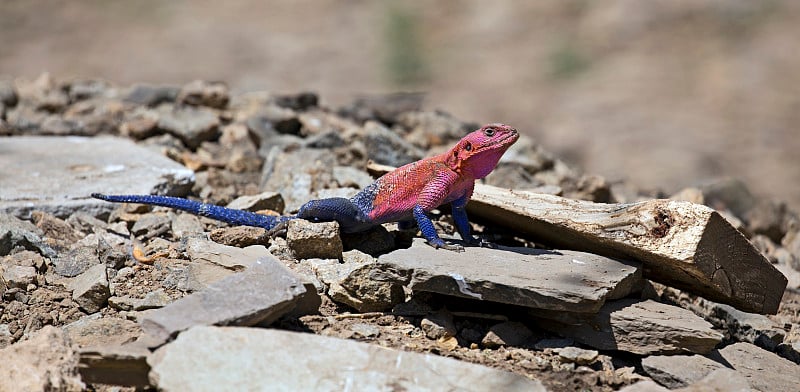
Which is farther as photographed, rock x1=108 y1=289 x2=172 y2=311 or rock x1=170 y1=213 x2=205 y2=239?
rock x1=170 y1=213 x2=205 y2=239

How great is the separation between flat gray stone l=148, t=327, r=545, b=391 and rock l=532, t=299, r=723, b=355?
0.68 m

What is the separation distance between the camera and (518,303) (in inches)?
148

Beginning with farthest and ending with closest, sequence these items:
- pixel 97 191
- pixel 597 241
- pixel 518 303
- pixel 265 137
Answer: pixel 265 137 < pixel 97 191 < pixel 597 241 < pixel 518 303

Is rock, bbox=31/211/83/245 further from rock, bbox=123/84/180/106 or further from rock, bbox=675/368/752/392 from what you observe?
rock, bbox=675/368/752/392

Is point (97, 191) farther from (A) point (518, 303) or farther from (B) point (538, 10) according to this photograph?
(B) point (538, 10)

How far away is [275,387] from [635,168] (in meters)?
7.45

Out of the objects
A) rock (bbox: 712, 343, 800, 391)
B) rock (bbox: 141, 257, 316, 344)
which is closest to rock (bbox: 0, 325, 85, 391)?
rock (bbox: 141, 257, 316, 344)

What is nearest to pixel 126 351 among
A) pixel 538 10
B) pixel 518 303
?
pixel 518 303

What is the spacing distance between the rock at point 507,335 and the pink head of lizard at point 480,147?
948 millimetres

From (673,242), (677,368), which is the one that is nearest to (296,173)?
(673,242)

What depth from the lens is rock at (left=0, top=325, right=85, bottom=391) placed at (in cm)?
326

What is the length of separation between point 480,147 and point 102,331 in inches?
85.3

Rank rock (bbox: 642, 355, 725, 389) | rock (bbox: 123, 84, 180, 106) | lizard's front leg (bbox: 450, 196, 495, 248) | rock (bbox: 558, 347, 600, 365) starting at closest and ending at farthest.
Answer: rock (bbox: 642, 355, 725, 389)
rock (bbox: 558, 347, 600, 365)
lizard's front leg (bbox: 450, 196, 495, 248)
rock (bbox: 123, 84, 180, 106)

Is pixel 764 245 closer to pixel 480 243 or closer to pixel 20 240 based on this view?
pixel 480 243
